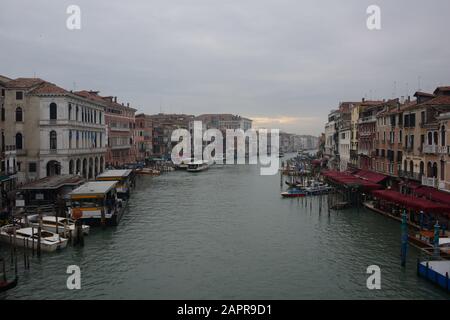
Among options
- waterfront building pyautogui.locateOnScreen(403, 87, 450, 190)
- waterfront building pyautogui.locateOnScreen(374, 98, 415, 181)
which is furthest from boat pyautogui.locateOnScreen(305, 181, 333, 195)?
waterfront building pyautogui.locateOnScreen(403, 87, 450, 190)

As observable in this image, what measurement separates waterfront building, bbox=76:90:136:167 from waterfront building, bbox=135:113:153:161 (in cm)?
339

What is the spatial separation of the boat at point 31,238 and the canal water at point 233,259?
509 mm

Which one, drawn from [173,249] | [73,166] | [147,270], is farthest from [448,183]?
[73,166]

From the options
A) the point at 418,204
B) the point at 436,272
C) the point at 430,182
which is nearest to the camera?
the point at 436,272

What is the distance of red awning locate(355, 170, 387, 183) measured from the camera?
3450 cm

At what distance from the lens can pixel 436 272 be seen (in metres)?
15.6

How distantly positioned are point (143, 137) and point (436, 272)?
66.5 meters

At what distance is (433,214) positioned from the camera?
22.9 metres

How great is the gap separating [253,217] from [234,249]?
8.77 m

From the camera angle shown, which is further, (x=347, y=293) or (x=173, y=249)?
(x=173, y=249)

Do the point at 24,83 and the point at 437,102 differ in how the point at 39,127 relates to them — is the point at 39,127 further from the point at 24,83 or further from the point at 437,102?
the point at 437,102

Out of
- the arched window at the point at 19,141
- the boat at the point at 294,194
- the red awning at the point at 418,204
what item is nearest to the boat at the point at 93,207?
the arched window at the point at 19,141

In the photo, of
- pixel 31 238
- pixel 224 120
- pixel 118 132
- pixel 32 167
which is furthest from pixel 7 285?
pixel 224 120
